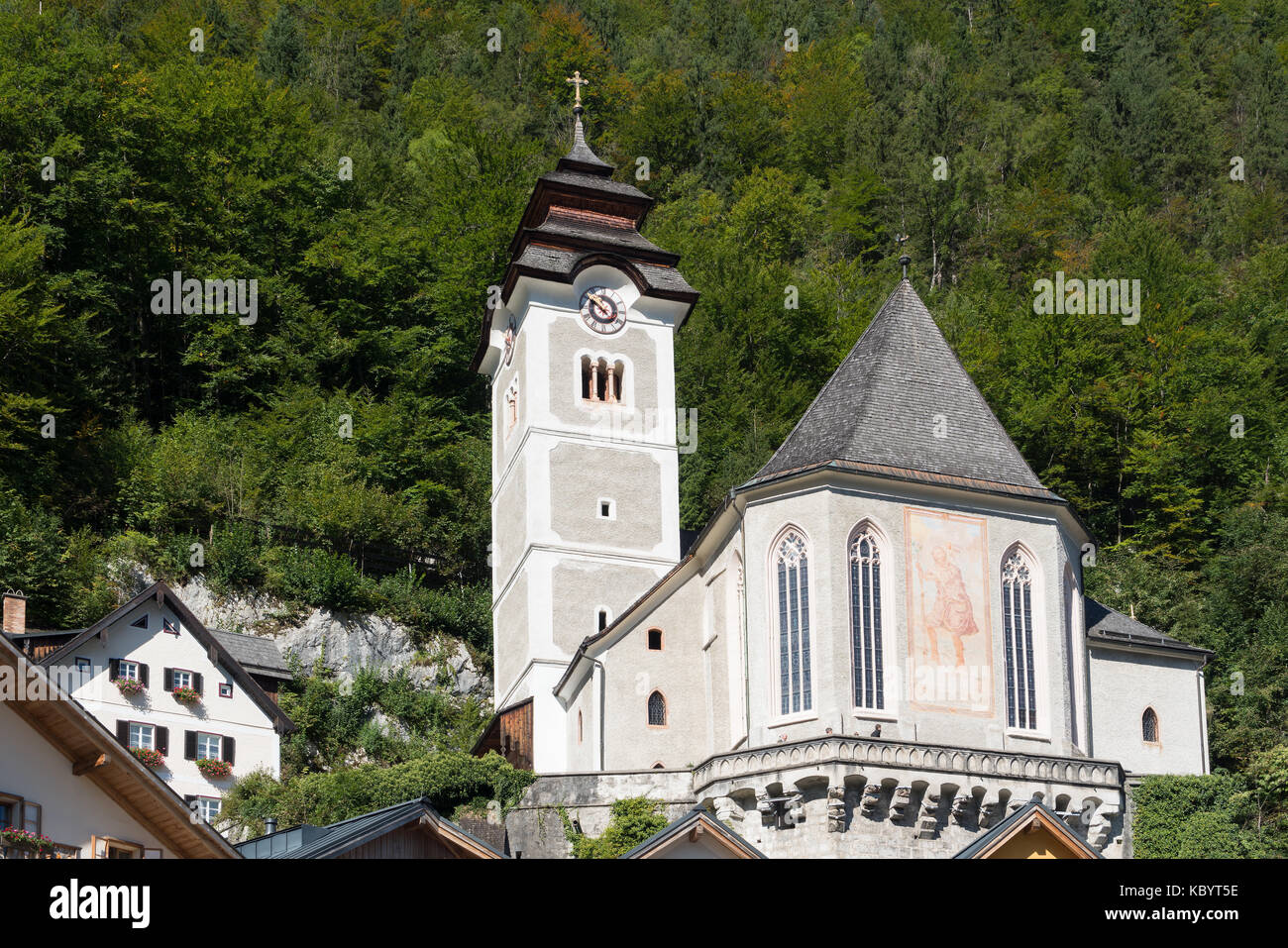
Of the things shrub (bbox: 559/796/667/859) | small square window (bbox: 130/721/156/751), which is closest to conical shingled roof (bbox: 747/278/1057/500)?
shrub (bbox: 559/796/667/859)

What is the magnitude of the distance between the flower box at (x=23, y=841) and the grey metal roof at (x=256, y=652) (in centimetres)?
2647

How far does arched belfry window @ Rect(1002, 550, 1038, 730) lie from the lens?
3662 cm

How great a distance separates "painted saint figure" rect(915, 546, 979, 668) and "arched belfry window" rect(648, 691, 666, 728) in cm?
740

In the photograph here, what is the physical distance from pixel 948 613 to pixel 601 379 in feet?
52.5

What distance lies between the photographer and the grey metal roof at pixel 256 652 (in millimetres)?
A: 45906

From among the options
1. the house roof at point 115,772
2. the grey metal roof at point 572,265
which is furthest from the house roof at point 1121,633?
the house roof at point 115,772

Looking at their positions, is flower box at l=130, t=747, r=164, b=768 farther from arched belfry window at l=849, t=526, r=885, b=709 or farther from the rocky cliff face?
arched belfry window at l=849, t=526, r=885, b=709

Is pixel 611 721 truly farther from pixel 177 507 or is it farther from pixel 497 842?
pixel 177 507

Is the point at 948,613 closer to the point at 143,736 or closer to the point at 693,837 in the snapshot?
the point at 693,837

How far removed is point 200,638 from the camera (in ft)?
140

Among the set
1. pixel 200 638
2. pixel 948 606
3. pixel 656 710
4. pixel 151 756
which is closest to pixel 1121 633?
pixel 948 606

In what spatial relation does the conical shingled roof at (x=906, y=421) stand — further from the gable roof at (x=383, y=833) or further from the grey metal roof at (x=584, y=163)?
the gable roof at (x=383, y=833)

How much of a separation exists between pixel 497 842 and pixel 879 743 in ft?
25.5

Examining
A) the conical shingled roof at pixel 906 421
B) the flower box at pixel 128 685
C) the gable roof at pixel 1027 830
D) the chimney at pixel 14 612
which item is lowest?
the gable roof at pixel 1027 830
